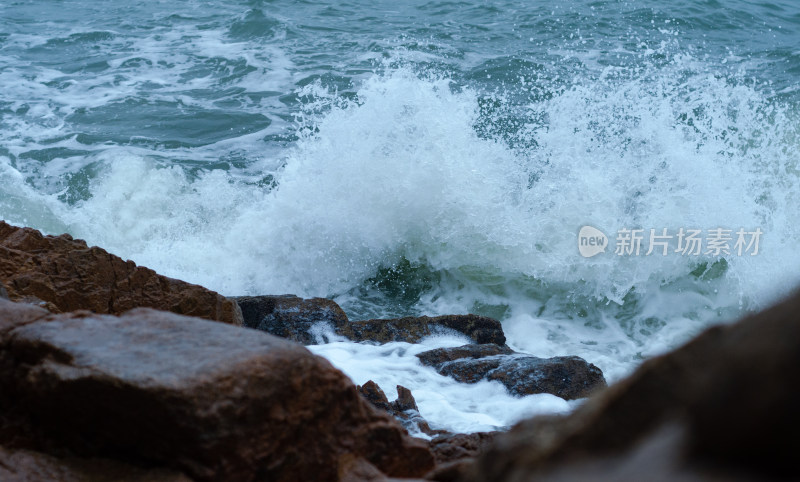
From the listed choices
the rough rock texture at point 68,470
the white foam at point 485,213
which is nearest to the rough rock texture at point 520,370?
the white foam at point 485,213

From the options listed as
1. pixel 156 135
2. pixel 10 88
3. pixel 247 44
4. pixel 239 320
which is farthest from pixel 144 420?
pixel 247 44

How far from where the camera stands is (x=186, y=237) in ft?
23.3

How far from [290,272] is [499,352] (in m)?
2.61

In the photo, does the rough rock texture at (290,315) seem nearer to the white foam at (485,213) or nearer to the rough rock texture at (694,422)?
the white foam at (485,213)

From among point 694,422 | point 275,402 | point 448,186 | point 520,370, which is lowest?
point 520,370

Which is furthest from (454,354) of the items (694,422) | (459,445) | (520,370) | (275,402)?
(694,422)

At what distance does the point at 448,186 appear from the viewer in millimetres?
7059

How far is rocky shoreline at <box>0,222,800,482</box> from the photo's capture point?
756 mm

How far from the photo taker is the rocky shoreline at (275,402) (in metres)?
0.76

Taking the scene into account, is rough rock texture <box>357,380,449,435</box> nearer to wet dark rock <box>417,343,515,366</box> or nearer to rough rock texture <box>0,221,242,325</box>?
wet dark rock <box>417,343,515,366</box>

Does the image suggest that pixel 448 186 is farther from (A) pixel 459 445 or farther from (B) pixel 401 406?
(A) pixel 459 445

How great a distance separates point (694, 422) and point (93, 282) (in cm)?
355

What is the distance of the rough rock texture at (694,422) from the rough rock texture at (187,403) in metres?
0.91

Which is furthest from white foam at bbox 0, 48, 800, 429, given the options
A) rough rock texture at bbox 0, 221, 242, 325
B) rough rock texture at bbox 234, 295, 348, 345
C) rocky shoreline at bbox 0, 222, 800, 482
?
rough rock texture at bbox 0, 221, 242, 325
